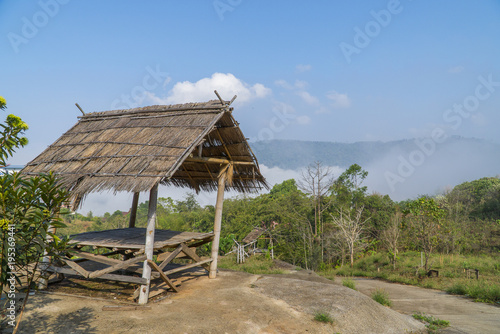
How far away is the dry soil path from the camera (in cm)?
702

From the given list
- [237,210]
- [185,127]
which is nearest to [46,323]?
[185,127]

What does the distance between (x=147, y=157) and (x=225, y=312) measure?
3129 millimetres

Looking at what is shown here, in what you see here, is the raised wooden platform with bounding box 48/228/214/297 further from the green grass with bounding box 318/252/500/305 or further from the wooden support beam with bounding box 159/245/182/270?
the green grass with bounding box 318/252/500/305

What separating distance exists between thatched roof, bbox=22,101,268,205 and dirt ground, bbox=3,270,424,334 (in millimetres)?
2020

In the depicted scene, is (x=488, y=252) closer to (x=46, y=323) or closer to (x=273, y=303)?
(x=273, y=303)

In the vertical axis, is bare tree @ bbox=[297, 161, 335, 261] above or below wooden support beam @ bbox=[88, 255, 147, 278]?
above

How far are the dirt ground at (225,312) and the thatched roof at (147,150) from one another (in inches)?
79.5

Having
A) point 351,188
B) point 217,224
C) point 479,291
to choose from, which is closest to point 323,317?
point 217,224

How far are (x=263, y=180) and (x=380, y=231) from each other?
16263 millimetres

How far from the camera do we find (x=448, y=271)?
14273 millimetres

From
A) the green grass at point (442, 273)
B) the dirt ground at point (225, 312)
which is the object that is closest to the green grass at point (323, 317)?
the dirt ground at point (225, 312)

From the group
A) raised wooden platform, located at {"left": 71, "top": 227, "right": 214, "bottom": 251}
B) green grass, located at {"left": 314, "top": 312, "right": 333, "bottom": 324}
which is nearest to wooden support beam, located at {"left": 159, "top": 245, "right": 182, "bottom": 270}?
raised wooden platform, located at {"left": 71, "top": 227, "right": 214, "bottom": 251}

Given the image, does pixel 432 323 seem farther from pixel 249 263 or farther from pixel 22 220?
pixel 249 263

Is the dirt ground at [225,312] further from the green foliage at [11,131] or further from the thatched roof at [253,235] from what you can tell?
the thatched roof at [253,235]
